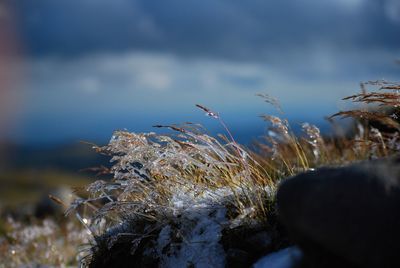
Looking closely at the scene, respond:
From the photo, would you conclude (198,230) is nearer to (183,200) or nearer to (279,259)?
(183,200)

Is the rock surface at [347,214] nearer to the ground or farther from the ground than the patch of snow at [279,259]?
farther from the ground

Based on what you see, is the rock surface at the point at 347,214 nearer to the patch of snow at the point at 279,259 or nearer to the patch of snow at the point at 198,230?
the patch of snow at the point at 279,259

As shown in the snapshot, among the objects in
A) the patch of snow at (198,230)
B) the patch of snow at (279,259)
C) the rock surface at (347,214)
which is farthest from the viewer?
the patch of snow at (198,230)

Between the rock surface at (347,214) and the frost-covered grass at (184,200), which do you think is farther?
the frost-covered grass at (184,200)

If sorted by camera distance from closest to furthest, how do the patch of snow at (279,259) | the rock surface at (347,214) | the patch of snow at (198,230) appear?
the rock surface at (347,214), the patch of snow at (279,259), the patch of snow at (198,230)

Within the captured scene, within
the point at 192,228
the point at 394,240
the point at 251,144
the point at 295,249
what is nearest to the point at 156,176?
Result: the point at 192,228

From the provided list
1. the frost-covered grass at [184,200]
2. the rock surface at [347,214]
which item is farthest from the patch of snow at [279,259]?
the rock surface at [347,214]

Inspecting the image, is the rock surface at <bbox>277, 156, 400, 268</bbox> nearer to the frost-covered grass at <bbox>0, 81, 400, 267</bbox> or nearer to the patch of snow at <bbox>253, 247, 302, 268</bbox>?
the patch of snow at <bbox>253, 247, 302, 268</bbox>

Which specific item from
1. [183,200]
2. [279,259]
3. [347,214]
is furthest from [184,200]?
[347,214]
